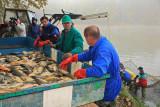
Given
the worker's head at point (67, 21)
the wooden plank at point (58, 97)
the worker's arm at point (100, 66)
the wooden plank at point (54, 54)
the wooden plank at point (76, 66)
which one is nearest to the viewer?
the wooden plank at point (58, 97)

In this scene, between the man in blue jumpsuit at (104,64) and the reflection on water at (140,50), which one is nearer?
the man in blue jumpsuit at (104,64)

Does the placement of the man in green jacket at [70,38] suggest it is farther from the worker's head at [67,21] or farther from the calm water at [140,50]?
the calm water at [140,50]

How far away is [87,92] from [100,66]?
455mm

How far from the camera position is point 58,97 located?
1932 mm

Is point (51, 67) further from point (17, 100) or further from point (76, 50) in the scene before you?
point (17, 100)

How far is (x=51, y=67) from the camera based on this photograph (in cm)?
395

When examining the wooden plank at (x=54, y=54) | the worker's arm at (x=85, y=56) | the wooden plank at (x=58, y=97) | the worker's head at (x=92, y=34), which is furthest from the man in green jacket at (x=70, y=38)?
the wooden plank at (x=58, y=97)

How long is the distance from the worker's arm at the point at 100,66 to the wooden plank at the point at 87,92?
0.54 feet

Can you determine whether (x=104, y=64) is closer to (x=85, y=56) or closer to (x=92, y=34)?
(x=92, y=34)

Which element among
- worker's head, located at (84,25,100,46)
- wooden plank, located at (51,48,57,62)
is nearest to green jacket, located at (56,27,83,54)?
wooden plank, located at (51,48,57,62)

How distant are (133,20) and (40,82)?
11114cm

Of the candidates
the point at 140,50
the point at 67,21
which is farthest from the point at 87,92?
the point at 140,50

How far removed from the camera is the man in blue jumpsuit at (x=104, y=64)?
2.12m

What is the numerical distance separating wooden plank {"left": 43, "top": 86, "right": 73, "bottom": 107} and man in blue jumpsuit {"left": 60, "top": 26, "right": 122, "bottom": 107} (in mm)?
368
